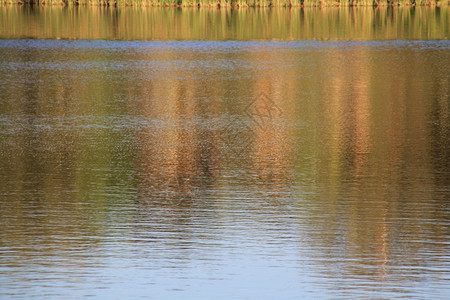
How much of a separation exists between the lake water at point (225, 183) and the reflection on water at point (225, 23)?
540 inches

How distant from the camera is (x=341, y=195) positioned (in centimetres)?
1494

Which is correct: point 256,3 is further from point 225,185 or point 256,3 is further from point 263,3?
point 225,185

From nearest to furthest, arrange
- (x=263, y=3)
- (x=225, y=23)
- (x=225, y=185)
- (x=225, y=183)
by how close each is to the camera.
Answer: (x=225, y=185) < (x=225, y=183) < (x=225, y=23) < (x=263, y=3)

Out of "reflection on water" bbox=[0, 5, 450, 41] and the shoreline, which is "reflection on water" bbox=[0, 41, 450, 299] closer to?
"reflection on water" bbox=[0, 5, 450, 41]

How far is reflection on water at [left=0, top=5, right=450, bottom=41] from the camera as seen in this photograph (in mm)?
46250

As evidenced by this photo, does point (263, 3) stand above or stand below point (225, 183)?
above

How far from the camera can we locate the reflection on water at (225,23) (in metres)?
46.2

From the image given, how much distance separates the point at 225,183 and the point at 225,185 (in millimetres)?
160

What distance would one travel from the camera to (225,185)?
15.8m

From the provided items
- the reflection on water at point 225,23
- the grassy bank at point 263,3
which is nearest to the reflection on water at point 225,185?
the reflection on water at point 225,23

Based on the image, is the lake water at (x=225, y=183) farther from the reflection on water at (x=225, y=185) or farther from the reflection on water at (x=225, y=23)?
the reflection on water at (x=225, y=23)

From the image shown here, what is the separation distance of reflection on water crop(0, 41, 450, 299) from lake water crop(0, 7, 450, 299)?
0.13 ft

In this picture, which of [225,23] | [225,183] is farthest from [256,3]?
[225,183]

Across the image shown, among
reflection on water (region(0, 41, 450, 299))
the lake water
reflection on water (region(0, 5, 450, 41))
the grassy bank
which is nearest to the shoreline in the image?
the grassy bank
